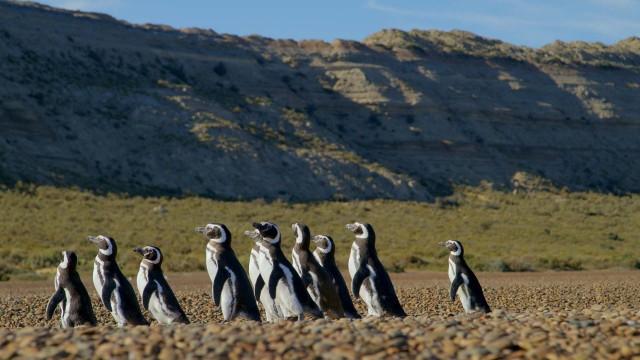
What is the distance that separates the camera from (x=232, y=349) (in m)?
10.1

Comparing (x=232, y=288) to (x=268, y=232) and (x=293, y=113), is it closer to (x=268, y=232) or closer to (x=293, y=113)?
(x=268, y=232)

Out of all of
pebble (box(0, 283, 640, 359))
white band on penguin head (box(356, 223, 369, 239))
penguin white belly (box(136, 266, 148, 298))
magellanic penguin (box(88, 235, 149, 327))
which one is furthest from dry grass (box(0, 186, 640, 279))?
pebble (box(0, 283, 640, 359))

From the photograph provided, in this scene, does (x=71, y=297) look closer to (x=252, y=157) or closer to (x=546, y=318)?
(x=546, y=318)

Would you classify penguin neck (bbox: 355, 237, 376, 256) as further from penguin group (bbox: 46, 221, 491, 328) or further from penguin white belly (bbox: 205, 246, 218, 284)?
penguin white belly (bbox: 205, 246, 218, 284)

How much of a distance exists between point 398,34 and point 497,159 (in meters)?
17.4

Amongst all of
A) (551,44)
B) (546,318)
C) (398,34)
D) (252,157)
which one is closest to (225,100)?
(252,157)

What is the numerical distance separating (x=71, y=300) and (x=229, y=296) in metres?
1.86

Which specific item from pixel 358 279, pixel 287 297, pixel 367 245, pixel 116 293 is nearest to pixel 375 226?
pixel 367 245

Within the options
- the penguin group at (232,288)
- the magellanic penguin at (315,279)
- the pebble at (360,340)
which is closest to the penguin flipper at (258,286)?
the penguin group at (232,288)

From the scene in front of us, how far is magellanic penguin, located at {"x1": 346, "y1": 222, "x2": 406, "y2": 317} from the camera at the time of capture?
1661 cm

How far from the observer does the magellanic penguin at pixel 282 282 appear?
14773 mm

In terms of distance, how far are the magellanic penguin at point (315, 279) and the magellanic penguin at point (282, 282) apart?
618mm

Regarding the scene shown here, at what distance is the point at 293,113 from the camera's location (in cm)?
6919

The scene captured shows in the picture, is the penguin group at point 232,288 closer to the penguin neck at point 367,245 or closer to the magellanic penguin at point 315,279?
the magellanic penguin at point 315,279
